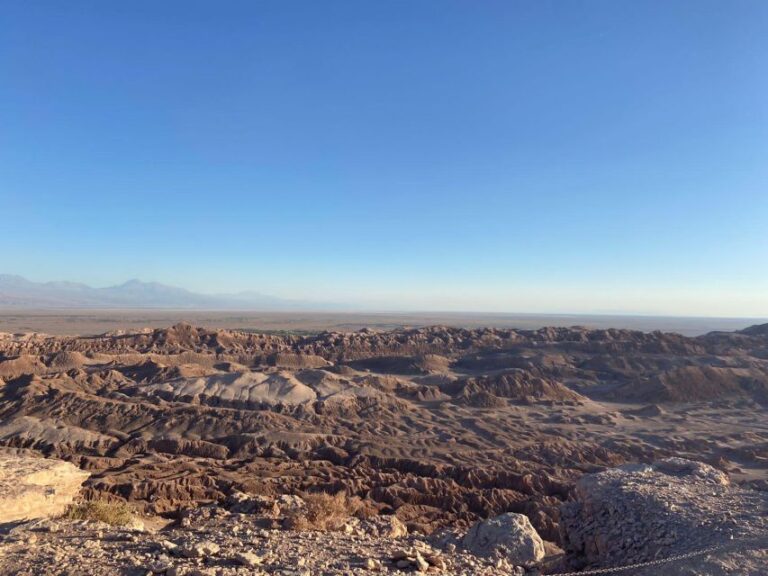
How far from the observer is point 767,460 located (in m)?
24.2

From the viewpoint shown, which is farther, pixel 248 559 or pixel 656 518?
pixel 656 518

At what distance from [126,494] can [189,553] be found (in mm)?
11738

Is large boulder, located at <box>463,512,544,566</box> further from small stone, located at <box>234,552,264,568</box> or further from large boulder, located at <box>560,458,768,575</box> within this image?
small stone, located at <box>234,552,264,568</box>

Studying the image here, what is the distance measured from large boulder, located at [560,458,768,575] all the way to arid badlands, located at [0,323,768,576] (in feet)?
0.15

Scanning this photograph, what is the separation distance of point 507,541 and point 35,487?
11.8 meters

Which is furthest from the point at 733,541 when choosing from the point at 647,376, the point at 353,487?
the point at 647,376

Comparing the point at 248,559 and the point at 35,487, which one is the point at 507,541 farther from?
the point at 35,487

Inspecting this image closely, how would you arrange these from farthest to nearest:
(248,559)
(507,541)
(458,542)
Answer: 1. (458,542)
2. (507,541)
3. (248,559)

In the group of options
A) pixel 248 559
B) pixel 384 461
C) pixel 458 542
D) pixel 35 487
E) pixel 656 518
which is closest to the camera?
pixel 248 559

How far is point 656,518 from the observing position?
30.7ft

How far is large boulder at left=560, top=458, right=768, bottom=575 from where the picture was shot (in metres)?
8.41

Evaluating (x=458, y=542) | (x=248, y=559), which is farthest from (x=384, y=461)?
(x=248, y=559)

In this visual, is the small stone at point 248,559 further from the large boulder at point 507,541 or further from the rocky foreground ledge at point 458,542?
the large boulder at point 507,541

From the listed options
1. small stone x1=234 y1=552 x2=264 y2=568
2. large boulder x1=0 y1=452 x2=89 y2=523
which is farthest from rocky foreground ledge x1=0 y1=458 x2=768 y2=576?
large boulder x1=0 y1=452 x2=89 y2=523
